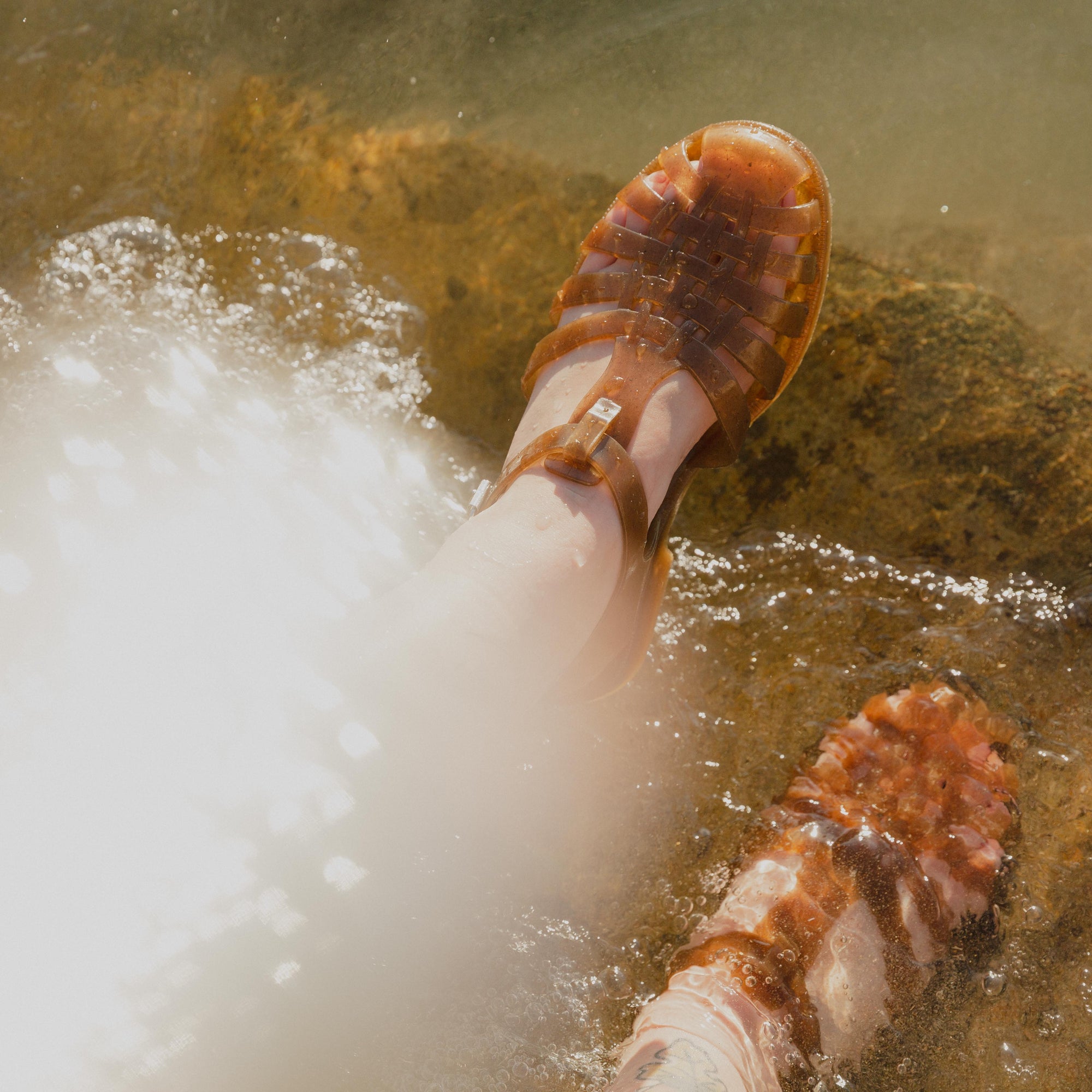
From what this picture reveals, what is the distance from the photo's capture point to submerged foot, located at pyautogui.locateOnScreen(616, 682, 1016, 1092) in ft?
4.05

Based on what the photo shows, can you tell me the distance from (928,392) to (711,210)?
527 millimetres

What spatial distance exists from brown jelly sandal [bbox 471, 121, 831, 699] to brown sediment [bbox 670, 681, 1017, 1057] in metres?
0.40

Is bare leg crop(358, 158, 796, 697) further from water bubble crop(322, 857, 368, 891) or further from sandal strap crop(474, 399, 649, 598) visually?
water bubble crop(322, 857, 368, 891)

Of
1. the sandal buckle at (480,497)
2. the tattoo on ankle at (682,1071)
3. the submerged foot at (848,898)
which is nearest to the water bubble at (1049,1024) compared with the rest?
the submerged foot at (848,898)

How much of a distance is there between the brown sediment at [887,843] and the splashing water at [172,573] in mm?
659

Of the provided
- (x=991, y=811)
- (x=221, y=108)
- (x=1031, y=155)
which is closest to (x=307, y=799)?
(x=991, y=811)

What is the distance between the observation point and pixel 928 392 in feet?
5.20

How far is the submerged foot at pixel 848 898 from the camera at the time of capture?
1235 millimetres

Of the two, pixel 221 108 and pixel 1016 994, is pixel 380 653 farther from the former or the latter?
pixel 221 108

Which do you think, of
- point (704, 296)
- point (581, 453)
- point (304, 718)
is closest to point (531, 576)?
point (581, 453)

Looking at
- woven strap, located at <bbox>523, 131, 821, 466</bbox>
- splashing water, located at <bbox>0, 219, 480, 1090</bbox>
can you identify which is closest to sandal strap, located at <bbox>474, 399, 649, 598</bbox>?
woven strap, located at <bbox>523, 131, 821, 466</bbox>

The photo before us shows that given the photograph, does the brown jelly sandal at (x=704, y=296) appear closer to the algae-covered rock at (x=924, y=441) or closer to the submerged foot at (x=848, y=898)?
the algae-covered rock at (x=924, y=441)

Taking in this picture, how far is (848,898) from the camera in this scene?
4.37ft

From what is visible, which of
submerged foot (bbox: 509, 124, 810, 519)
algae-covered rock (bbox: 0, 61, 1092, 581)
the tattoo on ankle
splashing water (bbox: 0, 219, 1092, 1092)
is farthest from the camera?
algae-covered rock (bbox: 0, 61, 1092, 581)
